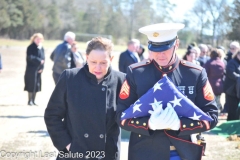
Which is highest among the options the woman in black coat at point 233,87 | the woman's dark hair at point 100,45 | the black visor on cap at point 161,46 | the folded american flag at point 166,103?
the black visor on cap at point 161,46

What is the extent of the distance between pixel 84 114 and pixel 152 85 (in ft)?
2.12

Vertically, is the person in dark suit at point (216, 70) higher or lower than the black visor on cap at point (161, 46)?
lower

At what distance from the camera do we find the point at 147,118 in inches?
116

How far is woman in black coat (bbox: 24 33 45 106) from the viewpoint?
11.2 metres

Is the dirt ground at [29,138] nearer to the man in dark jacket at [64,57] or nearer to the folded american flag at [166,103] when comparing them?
the man in dark jacket at [64,57]

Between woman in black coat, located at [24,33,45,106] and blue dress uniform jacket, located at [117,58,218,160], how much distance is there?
827cm

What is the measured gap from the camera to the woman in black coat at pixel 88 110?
133 inches

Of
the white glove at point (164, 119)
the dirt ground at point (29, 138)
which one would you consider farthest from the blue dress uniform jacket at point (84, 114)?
the dirt ground at point (29, 138)

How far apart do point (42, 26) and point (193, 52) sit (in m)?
62.8

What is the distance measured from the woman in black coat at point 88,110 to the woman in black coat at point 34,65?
7.85m

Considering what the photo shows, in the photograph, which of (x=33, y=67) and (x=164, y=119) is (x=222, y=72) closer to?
(x=33, y=67)

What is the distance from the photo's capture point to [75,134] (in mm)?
3422

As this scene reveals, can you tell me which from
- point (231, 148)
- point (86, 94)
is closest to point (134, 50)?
point (231, 148)

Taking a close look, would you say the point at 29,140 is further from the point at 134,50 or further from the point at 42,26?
the point at 42,26
